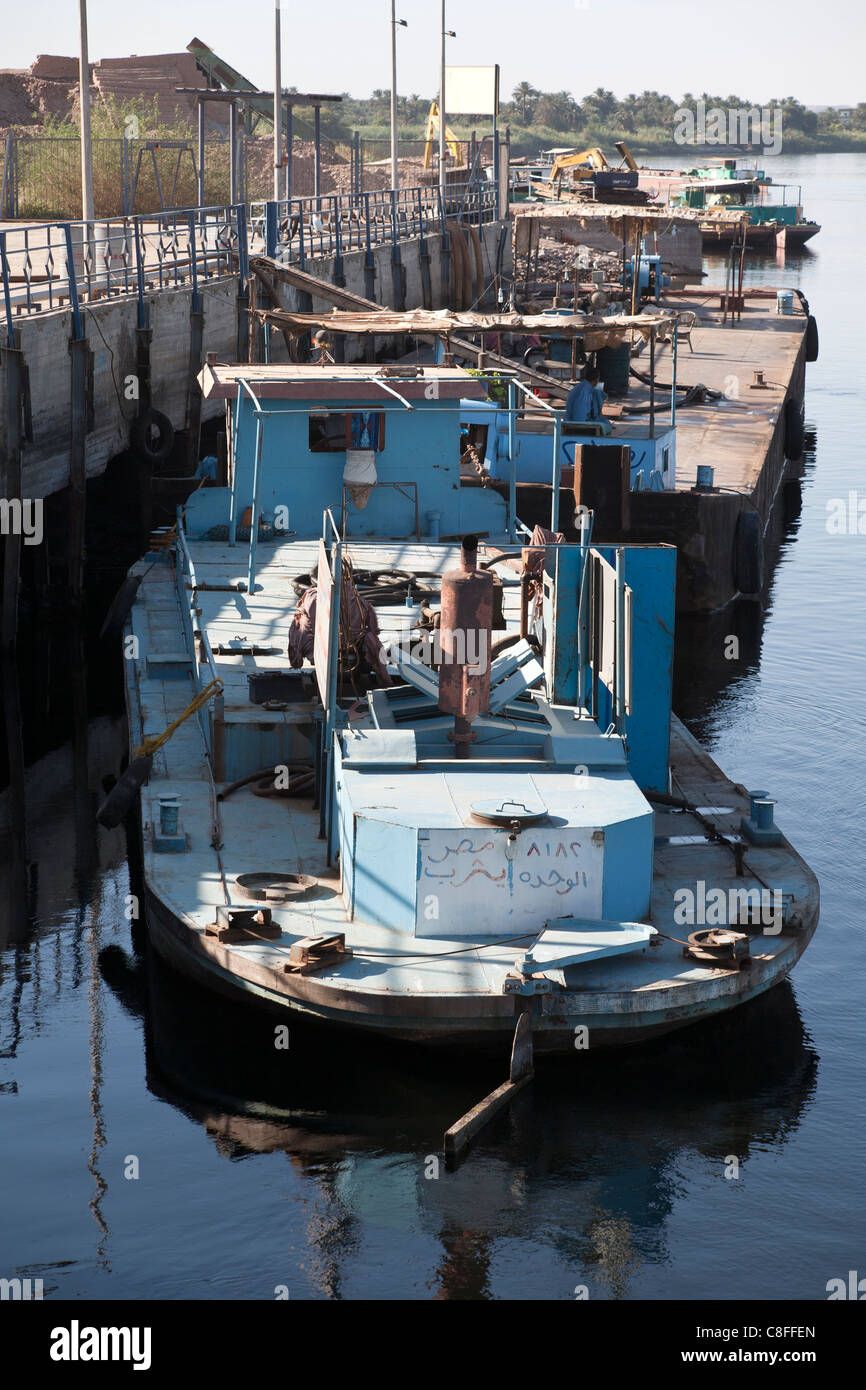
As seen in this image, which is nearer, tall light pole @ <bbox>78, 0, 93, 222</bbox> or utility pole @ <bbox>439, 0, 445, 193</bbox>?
tall light pole @ <bbox>78, 0, 93, 222</bbox>

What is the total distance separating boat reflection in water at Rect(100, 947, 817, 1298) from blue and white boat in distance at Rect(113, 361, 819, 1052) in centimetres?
52

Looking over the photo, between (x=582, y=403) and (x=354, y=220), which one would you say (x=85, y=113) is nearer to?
(x=582, y=403)

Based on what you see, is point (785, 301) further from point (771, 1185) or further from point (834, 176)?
point (834, 176)

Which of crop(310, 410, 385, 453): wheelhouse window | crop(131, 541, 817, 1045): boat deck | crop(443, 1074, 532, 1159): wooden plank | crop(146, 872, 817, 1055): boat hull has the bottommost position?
crop(443, 1074, 532, 1159): wooden plank

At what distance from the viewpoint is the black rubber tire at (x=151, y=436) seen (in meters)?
26.9

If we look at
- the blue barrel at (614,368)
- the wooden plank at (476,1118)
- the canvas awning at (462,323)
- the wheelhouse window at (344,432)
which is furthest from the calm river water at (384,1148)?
the blue barrel at (614,368)

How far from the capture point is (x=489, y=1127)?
429 inches

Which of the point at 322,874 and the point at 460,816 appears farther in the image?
the point at 322,874

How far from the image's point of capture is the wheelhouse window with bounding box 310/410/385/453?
18.8 meters

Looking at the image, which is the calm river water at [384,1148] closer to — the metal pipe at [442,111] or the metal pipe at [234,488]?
the metal pipe at [234,488]

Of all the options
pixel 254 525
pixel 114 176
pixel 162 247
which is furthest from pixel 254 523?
pixel 114 176

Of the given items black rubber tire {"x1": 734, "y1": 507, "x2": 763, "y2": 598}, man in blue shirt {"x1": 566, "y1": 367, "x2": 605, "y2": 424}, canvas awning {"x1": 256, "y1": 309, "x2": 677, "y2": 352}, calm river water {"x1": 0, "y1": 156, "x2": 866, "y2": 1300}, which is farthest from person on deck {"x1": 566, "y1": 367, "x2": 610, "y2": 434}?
calm river water {"x1": 0, "y1": 156, "x2": 866, "y2": 1300}

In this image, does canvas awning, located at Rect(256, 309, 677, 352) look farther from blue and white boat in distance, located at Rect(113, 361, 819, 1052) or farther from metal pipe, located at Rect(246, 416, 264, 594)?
blue and white boat in distance, located at Rect(113, 361, 819, 1052)

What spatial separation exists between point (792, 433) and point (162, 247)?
50.2 feet
